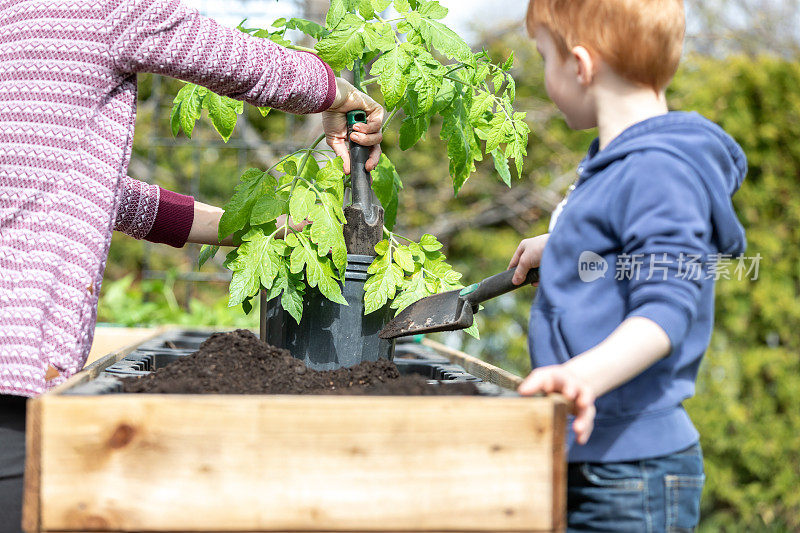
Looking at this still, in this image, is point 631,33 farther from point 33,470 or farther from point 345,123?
point 33,470

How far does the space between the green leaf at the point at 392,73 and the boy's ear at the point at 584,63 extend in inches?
16.8

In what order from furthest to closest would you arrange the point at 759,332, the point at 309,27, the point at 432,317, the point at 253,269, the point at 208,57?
the point at 759,332 → the point at 309,27 → the point at 253,269 → the point at 432,317 → the point at 208,57

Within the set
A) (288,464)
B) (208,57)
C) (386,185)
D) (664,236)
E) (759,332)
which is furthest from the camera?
(759,332)

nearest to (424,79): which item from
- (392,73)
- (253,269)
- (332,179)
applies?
(392,73)

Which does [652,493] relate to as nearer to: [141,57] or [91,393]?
[91,393]

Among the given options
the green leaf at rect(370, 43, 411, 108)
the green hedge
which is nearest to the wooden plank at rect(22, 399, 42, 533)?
the green leaf at rect(370, 43, 411, 108)

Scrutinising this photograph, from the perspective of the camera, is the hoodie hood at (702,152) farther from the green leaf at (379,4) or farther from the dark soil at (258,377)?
the green leaf at (379,4)

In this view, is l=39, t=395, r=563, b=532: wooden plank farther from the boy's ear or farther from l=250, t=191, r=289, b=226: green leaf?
l=250, t=191, r=289, b=226: green leaf

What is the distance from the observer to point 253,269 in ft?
5.09

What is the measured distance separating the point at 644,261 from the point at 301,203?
2.42 feet

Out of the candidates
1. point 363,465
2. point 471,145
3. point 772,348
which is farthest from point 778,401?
point 363,465

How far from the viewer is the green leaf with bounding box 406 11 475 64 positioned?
1609mm

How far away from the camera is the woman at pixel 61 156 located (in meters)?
1.23

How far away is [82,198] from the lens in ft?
4.14
